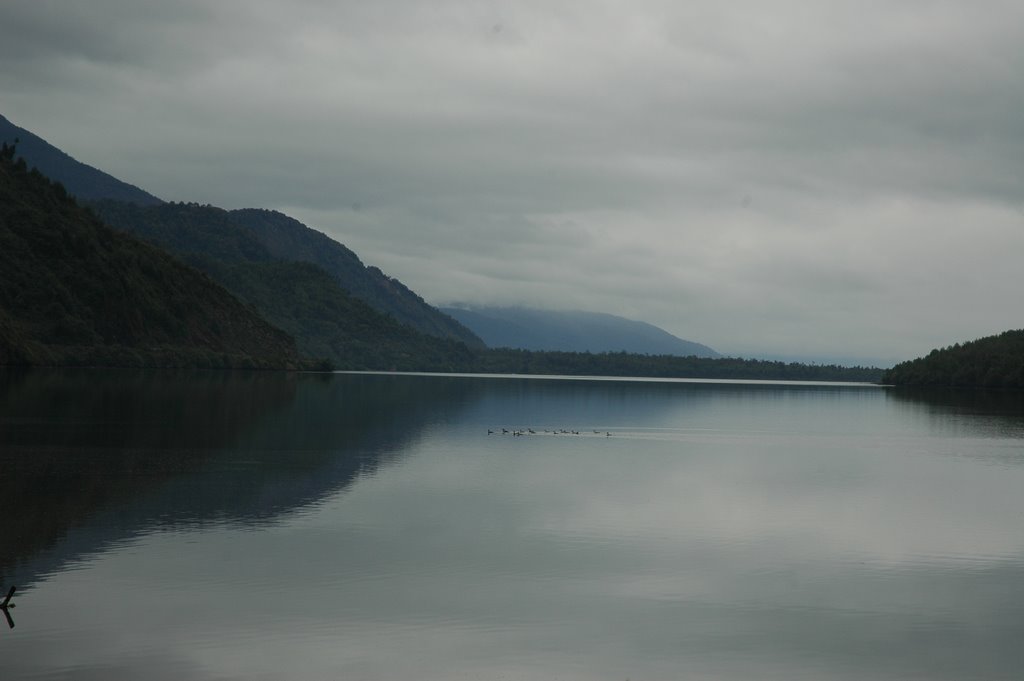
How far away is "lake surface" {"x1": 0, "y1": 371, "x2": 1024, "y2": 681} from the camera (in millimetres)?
18031

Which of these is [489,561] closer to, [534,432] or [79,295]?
[534,432]

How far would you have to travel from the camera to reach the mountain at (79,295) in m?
158

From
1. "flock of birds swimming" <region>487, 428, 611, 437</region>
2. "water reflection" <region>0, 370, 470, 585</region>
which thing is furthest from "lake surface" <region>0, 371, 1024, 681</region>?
"flock of birds swimming" <region>487, 428, 611, 437</region>

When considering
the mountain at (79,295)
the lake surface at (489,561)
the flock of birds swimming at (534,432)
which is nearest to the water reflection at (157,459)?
the lake surface at (489,561)

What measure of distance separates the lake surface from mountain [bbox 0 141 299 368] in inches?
4257

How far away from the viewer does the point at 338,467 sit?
4306 centimetres

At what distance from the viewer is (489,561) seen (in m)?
25.7

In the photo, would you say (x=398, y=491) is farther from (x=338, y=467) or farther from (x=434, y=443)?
(x=434, y=443)

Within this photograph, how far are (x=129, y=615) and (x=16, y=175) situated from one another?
585 feet

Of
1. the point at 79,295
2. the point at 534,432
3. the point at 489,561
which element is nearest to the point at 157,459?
the point at 489,561

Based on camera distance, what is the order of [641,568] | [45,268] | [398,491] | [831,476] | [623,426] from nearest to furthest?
[641,568]
[398,491]
[831,476]
[623,426]
[45,268]

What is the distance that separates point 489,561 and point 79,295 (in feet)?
521

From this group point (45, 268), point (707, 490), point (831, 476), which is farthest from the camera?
point (45, 268)

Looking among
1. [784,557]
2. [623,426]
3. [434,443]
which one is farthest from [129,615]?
[623,426]
